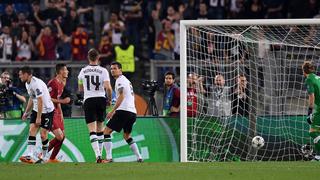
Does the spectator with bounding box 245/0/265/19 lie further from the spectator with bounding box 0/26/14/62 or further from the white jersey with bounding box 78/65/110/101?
the white jersey with bounding box 78/65/110/101

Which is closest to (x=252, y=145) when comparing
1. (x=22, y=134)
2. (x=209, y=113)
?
(x=209, y=113)

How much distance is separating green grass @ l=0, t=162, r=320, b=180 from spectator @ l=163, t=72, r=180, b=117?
415 cm

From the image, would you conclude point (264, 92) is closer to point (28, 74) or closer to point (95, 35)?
point (28, 74)

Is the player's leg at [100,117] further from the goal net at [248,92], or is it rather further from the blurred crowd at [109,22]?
the blurred crowd at [109,22]

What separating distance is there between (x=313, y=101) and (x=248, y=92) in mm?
2035

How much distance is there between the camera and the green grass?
16.0 metres

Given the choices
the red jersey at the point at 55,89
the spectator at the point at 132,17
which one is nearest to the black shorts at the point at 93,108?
the red jersey at the point at 55,89

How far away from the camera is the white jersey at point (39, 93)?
20.0 m

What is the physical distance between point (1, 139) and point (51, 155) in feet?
6.22

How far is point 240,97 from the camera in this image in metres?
22.0

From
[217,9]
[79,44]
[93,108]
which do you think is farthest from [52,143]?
[217,9]

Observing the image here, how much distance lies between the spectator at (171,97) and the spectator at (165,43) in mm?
5697

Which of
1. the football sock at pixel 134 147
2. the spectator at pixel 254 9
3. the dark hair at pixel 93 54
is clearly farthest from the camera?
the spectator at pixel 254 9

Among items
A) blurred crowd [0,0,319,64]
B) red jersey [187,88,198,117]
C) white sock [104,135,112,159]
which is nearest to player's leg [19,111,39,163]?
white sock [104,135,112,159]
